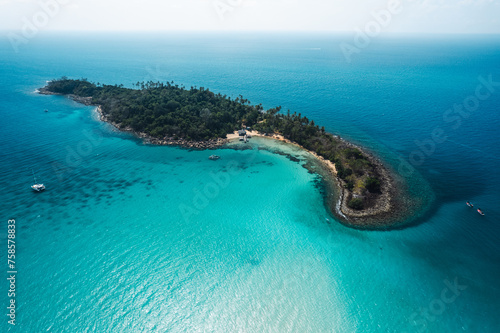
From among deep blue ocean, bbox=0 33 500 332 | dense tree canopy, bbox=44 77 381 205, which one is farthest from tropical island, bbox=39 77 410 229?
deep blue ocean, bbox=0 33 500 332

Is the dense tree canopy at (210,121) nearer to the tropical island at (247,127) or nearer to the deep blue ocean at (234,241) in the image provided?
the tropical island at (247,127)

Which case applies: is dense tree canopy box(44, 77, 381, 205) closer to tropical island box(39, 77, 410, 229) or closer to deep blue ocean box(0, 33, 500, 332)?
tropical island box(39, 77, 410, 229)

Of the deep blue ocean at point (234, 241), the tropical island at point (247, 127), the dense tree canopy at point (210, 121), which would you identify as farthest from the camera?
the dense tree canopy at point (210, 121)

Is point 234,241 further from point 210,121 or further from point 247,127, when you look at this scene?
point 247,127

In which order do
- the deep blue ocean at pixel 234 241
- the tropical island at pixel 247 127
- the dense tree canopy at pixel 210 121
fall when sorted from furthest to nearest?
the dense tree canopy at pixel 210 121 < the tropical island at pixel 247 127 < the deep blue ocean at pixel 234 241

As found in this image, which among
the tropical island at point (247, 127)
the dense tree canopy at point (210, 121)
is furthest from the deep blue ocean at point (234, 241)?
the dense tree canopy at point (210, 121)

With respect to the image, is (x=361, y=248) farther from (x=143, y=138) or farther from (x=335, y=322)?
(x=143, y=138)

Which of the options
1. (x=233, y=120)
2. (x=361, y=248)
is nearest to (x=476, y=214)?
(x=361, y=248)

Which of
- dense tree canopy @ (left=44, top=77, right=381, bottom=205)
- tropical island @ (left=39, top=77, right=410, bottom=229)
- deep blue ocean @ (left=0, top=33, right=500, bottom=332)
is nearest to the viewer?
deep blue ocean @ (left=0, top=33, right=500, bottom=332)
